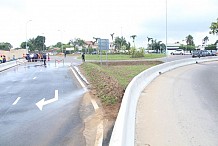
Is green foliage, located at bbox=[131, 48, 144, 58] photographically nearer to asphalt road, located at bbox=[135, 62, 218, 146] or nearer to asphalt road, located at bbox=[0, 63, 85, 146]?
asphalt road, located at bbox=[0, 63, 85, 146]

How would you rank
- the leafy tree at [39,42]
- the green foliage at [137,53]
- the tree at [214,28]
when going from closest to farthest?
1. the tree at [214,28]
2. the green foliage at [137,53]
3. the leafy tree at [39,42]

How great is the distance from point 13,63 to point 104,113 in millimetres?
35536

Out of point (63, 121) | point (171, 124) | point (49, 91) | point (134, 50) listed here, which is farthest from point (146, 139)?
point (134, 50)

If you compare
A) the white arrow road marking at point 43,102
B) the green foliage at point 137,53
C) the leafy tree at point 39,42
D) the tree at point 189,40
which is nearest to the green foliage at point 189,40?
the tree at point 189,40

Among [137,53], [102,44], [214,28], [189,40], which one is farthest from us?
[189,40]

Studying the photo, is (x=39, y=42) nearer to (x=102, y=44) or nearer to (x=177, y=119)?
(x=102, y=44)

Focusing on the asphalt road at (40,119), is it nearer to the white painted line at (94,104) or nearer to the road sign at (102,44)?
the white painted line at (94,104)

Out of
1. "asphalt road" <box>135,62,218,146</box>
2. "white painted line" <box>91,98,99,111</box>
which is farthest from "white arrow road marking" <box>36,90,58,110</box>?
"asphalt road" <box>135,62,218,146</box>

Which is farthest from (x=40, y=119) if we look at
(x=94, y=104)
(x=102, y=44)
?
(x=102, y=44)

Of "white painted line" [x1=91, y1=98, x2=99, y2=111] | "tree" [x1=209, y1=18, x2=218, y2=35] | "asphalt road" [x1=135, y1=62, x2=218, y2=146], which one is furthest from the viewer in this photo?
"tree" [x1=209, y1=18, x2=218, y2=35]

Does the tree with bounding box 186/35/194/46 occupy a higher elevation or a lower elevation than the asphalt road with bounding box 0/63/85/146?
higher

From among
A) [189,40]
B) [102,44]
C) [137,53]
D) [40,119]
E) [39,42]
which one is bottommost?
[40,119]

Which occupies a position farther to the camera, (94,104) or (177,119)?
(94,104)

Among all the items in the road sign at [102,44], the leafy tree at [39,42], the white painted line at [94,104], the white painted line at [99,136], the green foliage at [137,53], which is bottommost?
the white painted line at [99,136]
